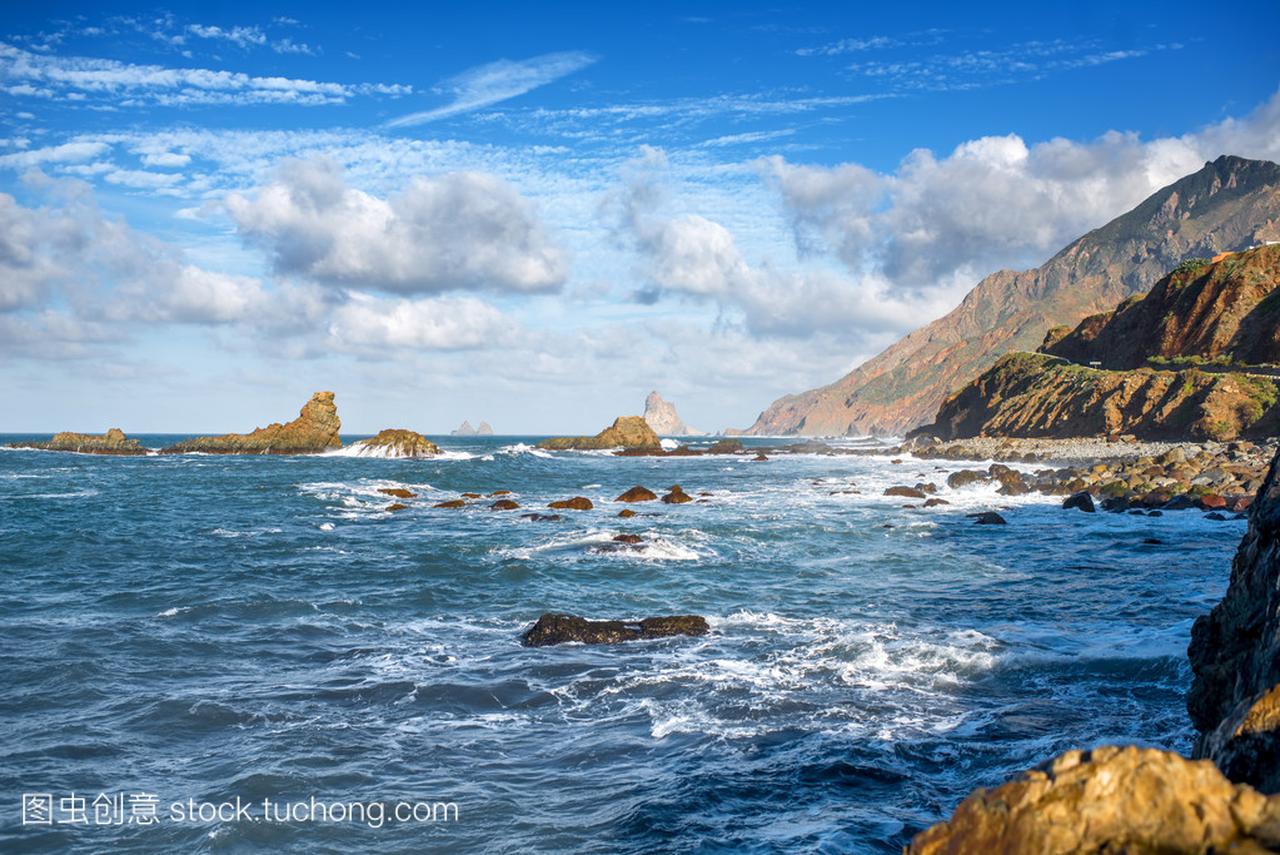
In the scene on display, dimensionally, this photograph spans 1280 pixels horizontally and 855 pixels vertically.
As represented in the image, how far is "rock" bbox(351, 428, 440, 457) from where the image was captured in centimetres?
9846

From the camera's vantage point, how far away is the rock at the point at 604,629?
16172mm

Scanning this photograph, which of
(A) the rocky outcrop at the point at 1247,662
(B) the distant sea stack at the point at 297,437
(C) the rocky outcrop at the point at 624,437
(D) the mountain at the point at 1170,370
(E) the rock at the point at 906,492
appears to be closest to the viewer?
(A) the rocky outcrop at the point at 1247,662

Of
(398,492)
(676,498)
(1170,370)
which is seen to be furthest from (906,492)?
(1170,370)

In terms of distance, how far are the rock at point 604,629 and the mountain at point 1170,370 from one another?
56090mm

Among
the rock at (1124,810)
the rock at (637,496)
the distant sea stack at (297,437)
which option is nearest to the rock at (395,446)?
the distant sea stack at (297,437)

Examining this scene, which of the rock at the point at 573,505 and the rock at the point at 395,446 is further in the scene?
the rock at the point at 395,446

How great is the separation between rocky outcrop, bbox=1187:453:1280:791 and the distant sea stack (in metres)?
108

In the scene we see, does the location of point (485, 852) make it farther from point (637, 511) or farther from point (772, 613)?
point (637, 511)

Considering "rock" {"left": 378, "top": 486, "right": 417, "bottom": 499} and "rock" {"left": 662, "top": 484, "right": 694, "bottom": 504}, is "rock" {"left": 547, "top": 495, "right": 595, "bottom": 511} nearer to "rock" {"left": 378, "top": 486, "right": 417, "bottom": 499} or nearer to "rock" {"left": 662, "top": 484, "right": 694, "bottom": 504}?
"rock" {"left": 662, "top": 484, "right": 694, "bottom": 504}

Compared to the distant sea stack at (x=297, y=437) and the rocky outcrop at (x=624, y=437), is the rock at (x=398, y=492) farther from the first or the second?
the rocky outcrop at (x=624, y=437)

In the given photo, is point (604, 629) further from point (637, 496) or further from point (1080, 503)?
point (637, 496)

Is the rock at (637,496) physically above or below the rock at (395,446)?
below

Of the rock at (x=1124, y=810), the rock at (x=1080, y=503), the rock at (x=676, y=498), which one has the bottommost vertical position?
the rock at (x=1080, y=503)

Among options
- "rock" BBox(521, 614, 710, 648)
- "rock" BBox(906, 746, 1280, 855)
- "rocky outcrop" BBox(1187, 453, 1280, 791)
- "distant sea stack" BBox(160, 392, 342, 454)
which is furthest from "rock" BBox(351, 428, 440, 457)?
"rock" BBox(906, 746, 1280, 855)
